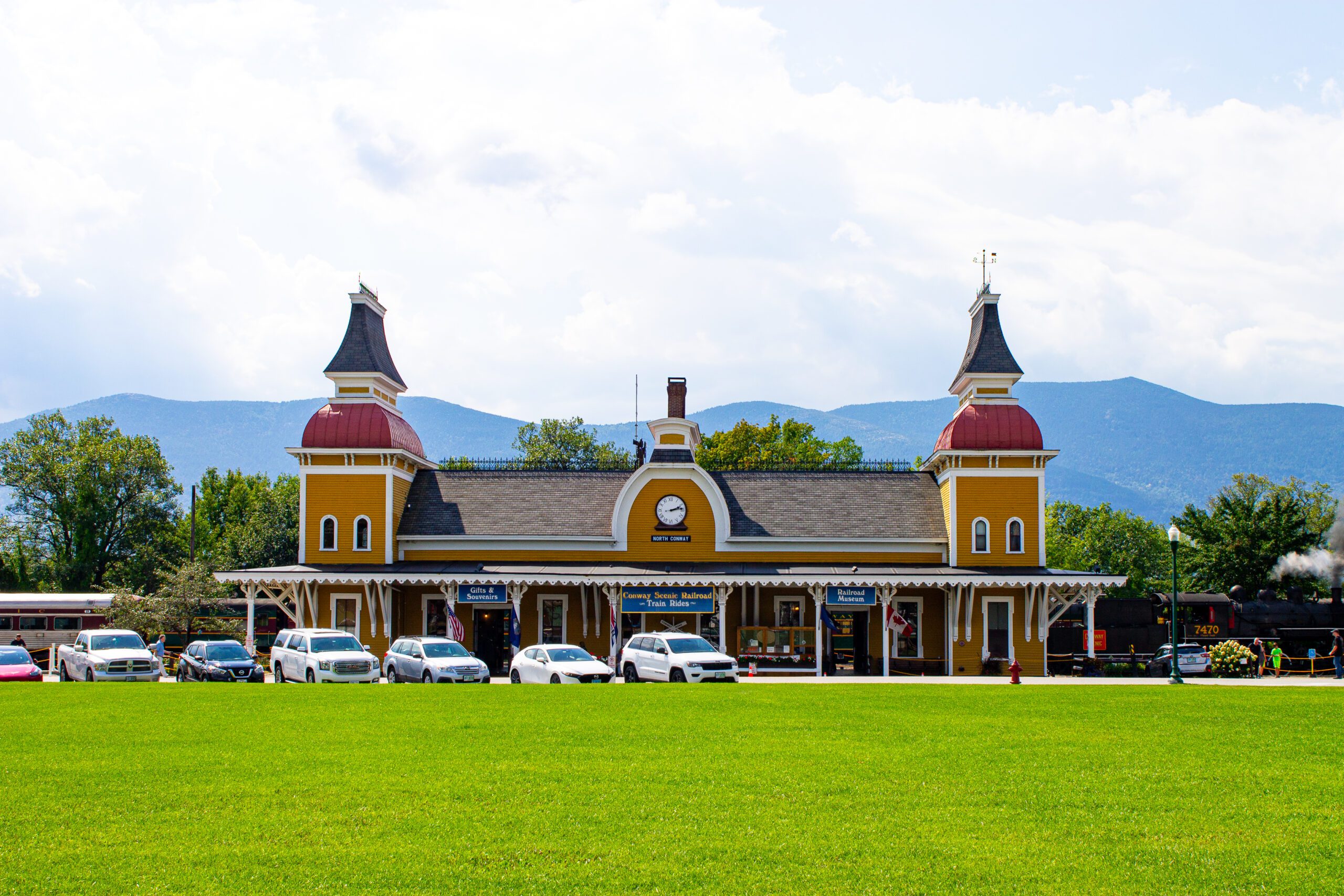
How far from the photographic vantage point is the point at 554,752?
14328 mm

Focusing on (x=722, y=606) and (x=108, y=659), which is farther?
(x=722, y=606)

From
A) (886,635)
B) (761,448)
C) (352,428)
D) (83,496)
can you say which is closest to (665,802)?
(886,635)

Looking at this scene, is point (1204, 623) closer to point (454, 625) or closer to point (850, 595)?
point (850, 595)

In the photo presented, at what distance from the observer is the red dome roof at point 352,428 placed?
4150 cm

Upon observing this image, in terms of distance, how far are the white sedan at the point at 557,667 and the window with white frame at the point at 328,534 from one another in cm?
1268

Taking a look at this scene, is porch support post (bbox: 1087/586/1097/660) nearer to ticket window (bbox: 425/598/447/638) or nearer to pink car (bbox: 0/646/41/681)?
ticket window (bbox: 425/598/447/638)

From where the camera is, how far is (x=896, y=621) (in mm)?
37531

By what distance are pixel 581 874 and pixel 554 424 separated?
77.8m

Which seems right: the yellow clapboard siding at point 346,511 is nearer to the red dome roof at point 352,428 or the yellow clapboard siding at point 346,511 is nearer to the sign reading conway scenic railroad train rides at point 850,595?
the red dome roof at point 352,428

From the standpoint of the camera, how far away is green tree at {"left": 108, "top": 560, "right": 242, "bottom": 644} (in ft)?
150

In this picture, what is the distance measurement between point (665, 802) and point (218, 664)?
23.1m

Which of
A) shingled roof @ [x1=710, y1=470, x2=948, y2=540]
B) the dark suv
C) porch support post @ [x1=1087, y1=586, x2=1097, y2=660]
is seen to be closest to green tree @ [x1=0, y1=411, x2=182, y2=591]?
the dark suv

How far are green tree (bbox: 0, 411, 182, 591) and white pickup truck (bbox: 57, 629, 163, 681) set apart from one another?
3982 cm

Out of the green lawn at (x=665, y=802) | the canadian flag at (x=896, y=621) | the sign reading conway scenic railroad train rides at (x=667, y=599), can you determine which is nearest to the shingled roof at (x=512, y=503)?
the sign reading conway scenic railroad train rides at (x=667, y=599)
